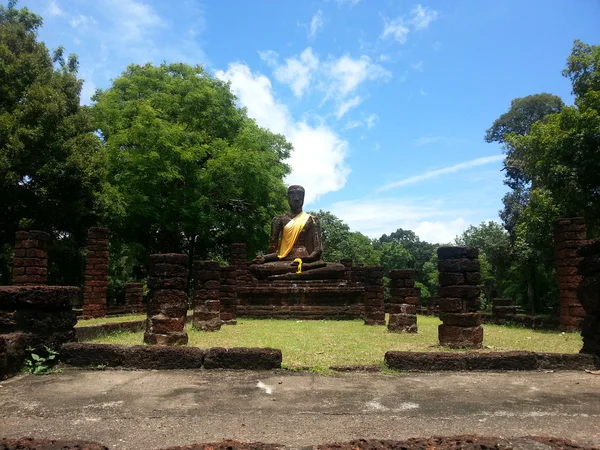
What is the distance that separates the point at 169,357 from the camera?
605 cm

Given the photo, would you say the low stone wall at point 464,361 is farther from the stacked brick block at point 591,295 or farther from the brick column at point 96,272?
the brick column at point 96,272

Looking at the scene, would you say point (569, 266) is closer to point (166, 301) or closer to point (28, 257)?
point (166, 301)

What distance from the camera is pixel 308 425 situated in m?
3.83

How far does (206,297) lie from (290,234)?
28.0ft

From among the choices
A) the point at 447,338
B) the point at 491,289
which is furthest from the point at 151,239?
the point at 491,289

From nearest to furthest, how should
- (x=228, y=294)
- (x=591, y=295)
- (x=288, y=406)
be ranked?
(x=288, y=406) → (x=591, y=295) → (x=228, y=294)

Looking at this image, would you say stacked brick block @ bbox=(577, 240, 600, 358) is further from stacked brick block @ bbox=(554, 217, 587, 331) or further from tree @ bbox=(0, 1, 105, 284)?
tree @ bbox=(0, 1, 105, 284)

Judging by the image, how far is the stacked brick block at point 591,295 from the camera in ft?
21.2

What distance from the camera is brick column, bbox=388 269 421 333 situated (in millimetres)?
11750

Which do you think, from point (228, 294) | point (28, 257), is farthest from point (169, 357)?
point (28, 257)

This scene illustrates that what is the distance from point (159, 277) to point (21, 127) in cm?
1116

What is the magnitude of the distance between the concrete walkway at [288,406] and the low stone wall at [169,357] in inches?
8.1

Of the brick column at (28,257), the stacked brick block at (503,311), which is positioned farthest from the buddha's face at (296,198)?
the brick column at (28,257)

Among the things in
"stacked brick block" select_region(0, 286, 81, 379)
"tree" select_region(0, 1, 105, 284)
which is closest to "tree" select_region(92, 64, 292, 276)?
"tree" select_region(0, 1, 105, 284)
